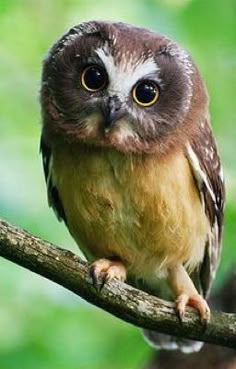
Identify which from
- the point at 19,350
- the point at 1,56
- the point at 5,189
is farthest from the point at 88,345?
the point at 1,56

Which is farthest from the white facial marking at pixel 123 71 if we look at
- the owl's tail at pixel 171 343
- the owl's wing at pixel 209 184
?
the owl's tail at pixel 171 343

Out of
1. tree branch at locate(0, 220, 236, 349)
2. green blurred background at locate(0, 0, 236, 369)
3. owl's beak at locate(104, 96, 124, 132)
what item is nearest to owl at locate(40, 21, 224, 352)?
owl's beak at locate(104, 96, 124, 132)

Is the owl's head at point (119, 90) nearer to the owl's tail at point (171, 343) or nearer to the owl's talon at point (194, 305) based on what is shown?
the owl's talon at point (194, 305)

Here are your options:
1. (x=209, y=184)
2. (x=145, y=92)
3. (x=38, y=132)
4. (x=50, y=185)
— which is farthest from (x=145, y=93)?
(x=38, y=132)

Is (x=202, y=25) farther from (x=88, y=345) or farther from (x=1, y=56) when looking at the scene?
(x=88, y=345)

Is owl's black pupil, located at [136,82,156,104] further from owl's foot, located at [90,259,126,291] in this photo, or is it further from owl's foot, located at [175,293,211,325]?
owl's foot, located at [175,293,211,325]

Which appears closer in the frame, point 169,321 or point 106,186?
point 169,321

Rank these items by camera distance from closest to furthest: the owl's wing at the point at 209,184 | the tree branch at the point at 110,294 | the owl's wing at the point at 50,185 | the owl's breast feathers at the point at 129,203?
the tree branch at the point at 110,294 < the owl's breast feathers at the point at 129,203 < the owl's wing at the point at 209,184 < the owl's wing at the point at 50,185
